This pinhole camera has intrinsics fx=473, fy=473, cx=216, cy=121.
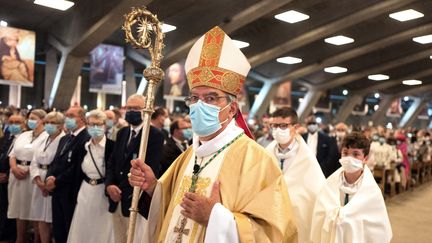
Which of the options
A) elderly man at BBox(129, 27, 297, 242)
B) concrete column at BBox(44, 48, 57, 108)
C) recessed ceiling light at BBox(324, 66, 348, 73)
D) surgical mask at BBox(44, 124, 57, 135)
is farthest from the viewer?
recessed ceiling light at BBox(324, 66, 348, 73)

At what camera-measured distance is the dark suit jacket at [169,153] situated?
16.4 feet

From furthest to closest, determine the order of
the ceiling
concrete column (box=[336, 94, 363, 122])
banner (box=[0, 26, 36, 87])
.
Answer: concrete column (box=[336, 94, 363, 122]) → the ceiling → banner (box=[0, 26, 36, 87])

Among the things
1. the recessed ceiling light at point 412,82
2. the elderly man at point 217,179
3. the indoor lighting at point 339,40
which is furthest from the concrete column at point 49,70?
the recessed ceiling light at point 412,82

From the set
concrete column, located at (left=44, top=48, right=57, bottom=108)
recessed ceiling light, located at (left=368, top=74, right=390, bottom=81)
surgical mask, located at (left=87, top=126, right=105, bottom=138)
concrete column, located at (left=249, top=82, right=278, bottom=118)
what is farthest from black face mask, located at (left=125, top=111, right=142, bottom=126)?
recessed ceiling light, located at (left=368, top=74, right=390, bottom=81)

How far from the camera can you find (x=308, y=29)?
625 inches

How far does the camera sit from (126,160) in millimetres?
4590

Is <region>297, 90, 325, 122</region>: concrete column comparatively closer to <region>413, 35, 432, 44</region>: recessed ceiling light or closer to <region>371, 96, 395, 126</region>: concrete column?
<region>371, 96, 395, 126</region>: concrete column

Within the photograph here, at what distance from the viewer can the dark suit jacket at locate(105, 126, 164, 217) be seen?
4516 millimetres

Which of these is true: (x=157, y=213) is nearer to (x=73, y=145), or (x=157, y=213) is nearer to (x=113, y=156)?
(x=113, y=156)

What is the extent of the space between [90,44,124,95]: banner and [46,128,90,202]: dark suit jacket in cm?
983

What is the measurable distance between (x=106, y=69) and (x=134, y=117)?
11.1 metres

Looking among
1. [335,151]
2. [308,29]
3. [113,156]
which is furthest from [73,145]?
[308,29]

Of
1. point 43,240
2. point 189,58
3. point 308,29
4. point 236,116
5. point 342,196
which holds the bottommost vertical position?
point 43,240

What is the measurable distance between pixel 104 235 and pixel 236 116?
291cm
